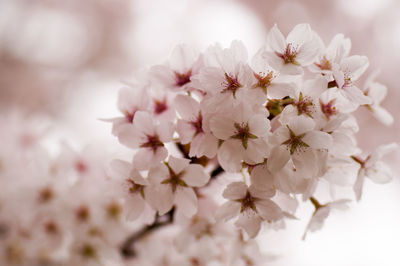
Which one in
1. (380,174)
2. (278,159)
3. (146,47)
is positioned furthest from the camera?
(146,47)

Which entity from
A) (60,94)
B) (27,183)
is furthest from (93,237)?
(60,94)


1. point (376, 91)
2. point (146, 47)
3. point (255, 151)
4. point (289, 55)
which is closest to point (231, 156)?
point (255, 151)

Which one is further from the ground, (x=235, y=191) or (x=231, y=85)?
(x=231, y=85)

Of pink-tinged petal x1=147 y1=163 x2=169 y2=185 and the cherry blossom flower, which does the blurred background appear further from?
pink-tinged petal x1=147 y1=163 x2=169 y2=185

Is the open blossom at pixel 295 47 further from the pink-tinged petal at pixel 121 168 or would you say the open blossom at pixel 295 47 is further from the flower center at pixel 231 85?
the pink-tinged petal at pixel 121 168

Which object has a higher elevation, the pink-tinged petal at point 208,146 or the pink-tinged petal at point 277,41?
the pink-tinged petal at point 277,41

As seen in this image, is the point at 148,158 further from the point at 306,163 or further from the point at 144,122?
the point at 306,163

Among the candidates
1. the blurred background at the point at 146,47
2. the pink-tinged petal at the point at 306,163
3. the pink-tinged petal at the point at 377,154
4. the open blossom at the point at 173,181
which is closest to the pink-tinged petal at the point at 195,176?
the open blossom at the point at 173,181
